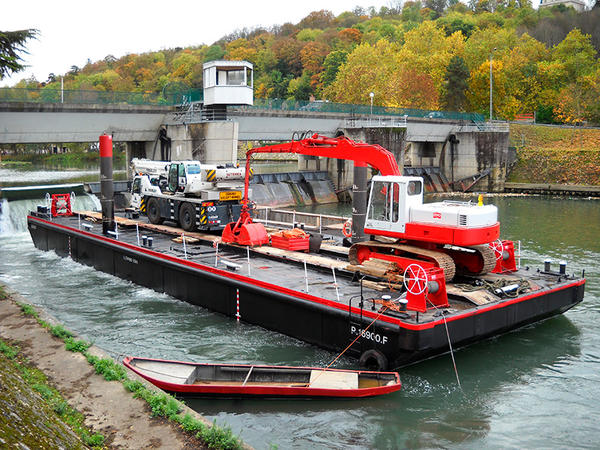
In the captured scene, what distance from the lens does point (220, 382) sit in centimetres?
1221

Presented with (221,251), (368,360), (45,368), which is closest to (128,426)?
(45,368)

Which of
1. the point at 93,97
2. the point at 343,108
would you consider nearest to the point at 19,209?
the point at 93,97

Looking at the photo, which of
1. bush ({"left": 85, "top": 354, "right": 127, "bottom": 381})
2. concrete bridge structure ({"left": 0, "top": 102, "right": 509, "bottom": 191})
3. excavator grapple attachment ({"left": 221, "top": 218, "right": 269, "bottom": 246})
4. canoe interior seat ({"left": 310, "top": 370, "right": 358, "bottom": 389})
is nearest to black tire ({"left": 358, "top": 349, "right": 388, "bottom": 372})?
canoe interior seat ({"left": 310, "top": 370, "right": 358, "bottom": 389})

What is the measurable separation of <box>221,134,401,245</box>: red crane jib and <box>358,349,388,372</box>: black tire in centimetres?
551

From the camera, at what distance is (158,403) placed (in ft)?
30.3

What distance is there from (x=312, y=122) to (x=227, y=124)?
13.6 meters

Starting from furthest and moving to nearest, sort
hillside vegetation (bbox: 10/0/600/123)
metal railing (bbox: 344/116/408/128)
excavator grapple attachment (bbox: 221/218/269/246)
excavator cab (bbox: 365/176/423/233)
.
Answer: hillside vegetation (bbox: 10/0/600/123) < metal railing (bbox: 344/116/408/128) < excavator grapple attachment (bbox: 221/218/269/246) < excavator cab (bbox: 365/176/423/233)

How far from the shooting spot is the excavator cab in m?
15.2

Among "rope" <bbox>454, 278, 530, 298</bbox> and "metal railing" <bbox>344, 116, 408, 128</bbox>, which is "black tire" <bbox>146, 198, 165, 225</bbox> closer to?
"rope" <bbox>454, 278, 530, 298</bbox>

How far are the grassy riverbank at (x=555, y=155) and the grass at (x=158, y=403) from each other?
51260 mm

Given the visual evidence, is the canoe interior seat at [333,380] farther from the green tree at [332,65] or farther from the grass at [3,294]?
the green tree at [332,65]

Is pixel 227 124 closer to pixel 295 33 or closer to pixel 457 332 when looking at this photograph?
pixel 457 332

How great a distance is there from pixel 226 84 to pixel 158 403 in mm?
30434

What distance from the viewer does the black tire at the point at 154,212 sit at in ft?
85.5
